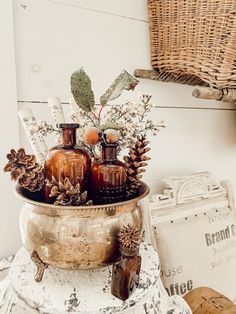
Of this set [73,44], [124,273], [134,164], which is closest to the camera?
[124,273]

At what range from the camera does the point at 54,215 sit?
570mm

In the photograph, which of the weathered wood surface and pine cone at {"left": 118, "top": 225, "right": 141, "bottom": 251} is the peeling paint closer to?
the weathered wood surface

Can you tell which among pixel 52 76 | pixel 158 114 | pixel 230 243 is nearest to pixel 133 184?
pixel 52 76

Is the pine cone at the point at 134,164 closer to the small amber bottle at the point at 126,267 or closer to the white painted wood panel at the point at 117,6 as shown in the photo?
the small amber bottle at the point at 126,267

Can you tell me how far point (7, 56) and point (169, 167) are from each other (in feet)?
2.26

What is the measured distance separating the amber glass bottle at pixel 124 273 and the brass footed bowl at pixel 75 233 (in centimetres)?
3

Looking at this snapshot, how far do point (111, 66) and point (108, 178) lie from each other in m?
0.59

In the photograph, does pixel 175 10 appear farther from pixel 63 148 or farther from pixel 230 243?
pixel 230 243

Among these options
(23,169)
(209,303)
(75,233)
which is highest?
(23,169)

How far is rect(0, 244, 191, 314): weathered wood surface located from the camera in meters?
0.55

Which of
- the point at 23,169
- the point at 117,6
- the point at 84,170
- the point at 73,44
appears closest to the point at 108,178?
the point at 84,170

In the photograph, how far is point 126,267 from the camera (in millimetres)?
553

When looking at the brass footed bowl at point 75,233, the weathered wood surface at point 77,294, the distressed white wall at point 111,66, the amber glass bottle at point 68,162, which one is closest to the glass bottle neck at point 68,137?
the amber glass bottle at point 68,162

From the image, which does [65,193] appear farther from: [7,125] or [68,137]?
[7,125]
